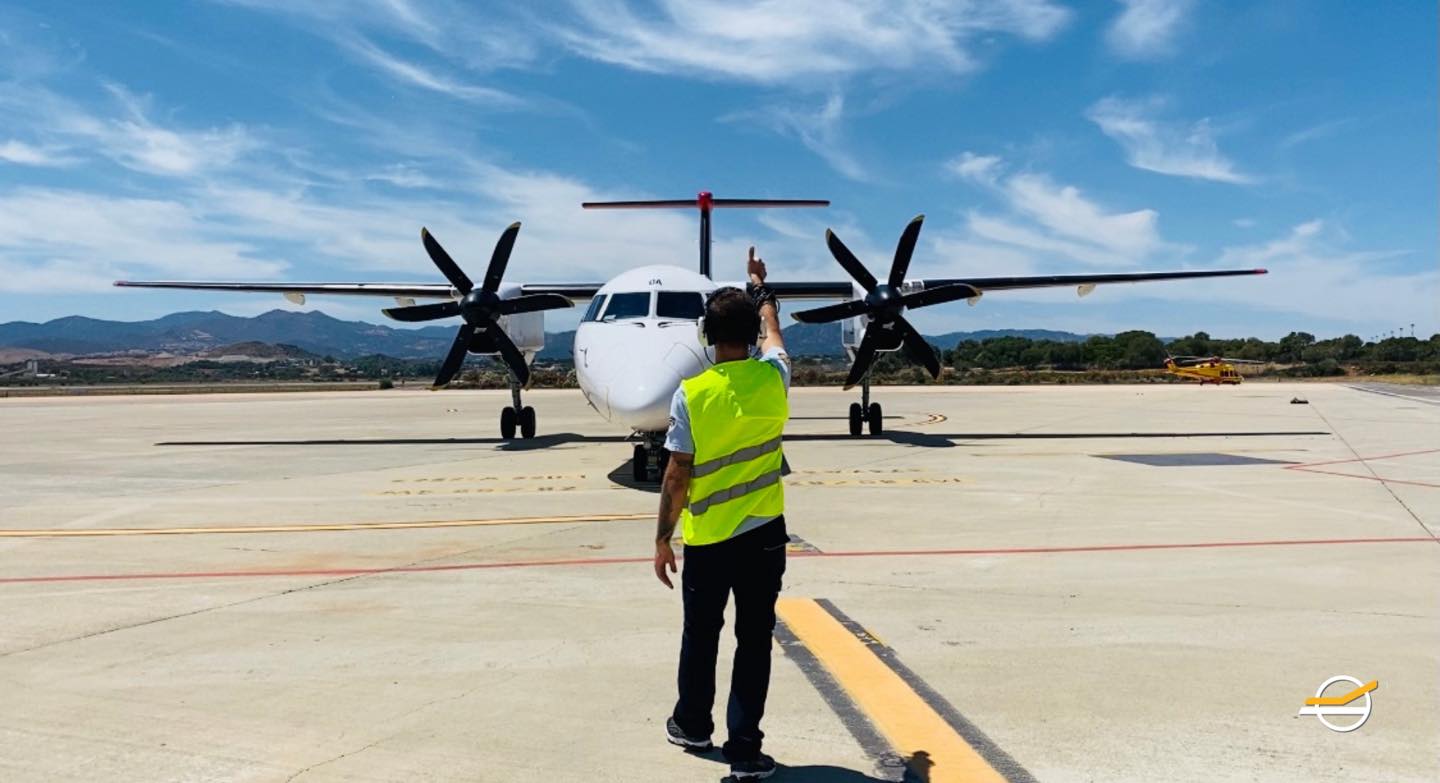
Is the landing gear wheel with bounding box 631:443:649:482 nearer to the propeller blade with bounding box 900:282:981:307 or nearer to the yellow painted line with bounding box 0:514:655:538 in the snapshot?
the yellow painted line with bounding box 0:514:655:538

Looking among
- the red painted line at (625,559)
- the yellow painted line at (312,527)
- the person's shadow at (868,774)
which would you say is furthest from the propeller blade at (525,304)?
the person's shadow at (868,774)

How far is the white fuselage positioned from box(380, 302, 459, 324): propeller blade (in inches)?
323

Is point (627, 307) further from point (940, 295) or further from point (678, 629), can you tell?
point (940, 295)

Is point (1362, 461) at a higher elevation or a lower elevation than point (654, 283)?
lower

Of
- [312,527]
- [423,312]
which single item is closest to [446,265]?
[423,312]

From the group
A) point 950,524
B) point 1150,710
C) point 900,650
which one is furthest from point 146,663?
point 950,524

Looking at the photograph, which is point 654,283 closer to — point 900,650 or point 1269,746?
point 900,650

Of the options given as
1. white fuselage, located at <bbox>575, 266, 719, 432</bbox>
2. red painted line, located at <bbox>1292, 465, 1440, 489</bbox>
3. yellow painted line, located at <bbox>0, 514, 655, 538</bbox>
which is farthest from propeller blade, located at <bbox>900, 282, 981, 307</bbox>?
yellow painted line, located at <bbox>0, 514, 655, 538</bbox>

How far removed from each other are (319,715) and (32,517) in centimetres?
886

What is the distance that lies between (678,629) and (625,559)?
2315 mm

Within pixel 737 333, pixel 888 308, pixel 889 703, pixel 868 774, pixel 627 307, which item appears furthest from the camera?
pixel 888 308

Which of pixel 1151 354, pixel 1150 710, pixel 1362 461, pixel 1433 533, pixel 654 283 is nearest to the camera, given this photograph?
pixel 1150 710

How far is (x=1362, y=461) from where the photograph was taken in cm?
1591

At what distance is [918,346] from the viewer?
2152 centimetres
